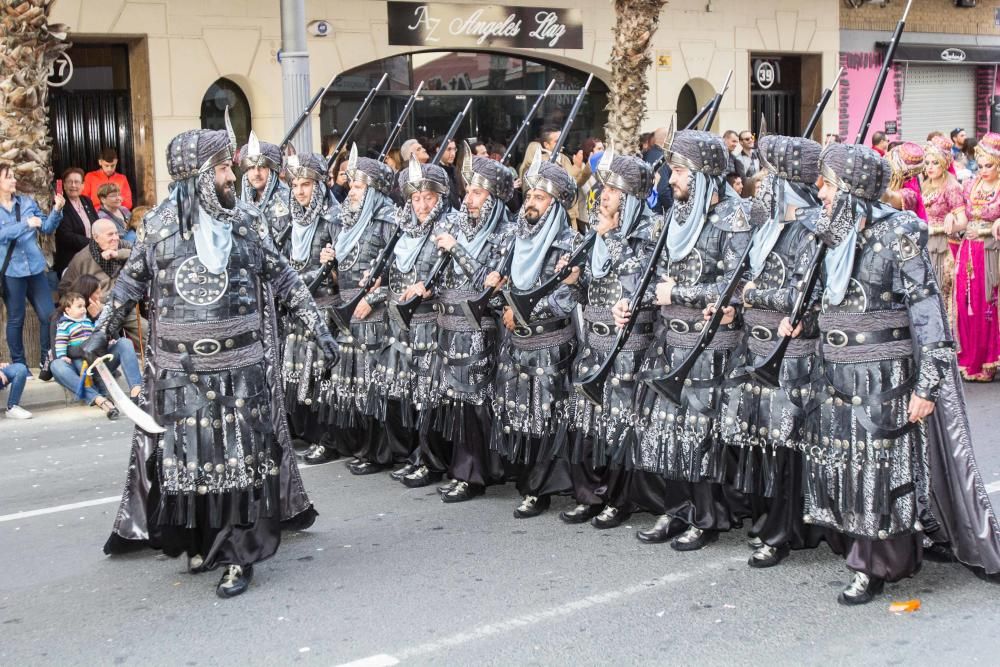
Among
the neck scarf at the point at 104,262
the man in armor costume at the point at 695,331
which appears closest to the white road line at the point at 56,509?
the man in armor costume at the point at 695,331

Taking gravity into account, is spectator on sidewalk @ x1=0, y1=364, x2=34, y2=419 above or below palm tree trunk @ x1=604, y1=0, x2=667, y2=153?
below

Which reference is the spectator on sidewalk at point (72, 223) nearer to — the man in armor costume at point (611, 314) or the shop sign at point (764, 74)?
the man in armor costume at point (611, 314)

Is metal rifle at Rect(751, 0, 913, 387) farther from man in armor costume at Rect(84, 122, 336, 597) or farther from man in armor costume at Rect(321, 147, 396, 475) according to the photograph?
man in armor costume at Rect(321, 147, 396, 475)

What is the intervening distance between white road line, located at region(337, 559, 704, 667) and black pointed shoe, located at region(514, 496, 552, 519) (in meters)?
1.19

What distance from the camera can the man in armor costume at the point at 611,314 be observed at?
6.22 metres

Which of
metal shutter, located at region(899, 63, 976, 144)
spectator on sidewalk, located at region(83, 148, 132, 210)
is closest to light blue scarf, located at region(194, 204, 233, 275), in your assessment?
spectator on sidewalk, located at region(83, 148, 132, 210)

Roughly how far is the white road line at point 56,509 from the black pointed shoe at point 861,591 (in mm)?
4177

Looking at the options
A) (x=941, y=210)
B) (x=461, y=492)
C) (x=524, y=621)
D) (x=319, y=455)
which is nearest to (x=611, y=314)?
(x=461, y=492)

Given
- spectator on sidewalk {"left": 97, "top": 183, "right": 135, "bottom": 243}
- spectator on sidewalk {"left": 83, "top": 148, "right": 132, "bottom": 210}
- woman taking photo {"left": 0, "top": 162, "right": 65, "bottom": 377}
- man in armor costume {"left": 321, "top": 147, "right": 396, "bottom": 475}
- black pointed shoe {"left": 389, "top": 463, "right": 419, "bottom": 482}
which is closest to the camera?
black pointed shoe {"left": 389, "top": 463, "right": 419, "bottom": 482}

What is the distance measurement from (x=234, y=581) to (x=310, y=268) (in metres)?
2.88

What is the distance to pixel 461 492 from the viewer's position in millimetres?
7059

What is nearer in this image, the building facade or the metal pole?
the metal pole

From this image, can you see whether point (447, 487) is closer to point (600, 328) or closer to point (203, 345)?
point (600, 328)

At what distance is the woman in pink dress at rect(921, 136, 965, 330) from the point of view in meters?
10.5
